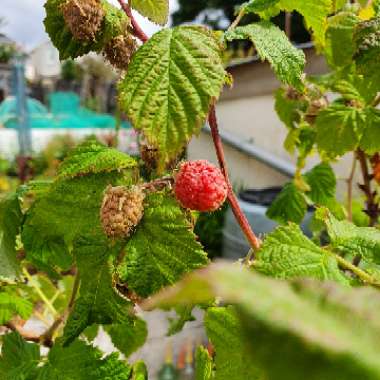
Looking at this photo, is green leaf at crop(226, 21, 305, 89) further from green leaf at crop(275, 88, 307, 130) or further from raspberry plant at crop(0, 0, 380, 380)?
green leaf at crop(275, 88, 307, 130)

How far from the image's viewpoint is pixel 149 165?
620mm

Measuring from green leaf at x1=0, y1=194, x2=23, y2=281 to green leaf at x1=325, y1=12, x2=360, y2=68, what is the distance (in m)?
0.57

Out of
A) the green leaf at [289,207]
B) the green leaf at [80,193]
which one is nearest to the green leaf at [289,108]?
the green leaf at [289,207]

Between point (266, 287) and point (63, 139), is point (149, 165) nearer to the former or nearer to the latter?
point (266, 287)

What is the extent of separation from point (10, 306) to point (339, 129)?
1.99 ft

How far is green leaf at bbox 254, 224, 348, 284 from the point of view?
0.52m

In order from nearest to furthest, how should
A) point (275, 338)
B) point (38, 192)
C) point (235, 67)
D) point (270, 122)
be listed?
point (275, 338)
point (38, 192)
point (235, 67)
point (270, 122)

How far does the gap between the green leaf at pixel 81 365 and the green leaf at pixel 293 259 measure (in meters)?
0.24

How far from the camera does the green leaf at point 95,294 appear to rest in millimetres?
583

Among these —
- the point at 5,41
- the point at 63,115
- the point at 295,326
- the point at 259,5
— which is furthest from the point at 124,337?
the point at 5,41

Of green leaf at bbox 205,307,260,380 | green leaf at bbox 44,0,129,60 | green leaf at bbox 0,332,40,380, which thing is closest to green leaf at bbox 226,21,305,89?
green leaf at bbox 44,0,129,60

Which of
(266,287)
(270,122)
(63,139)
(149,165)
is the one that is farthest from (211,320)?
(63,139)

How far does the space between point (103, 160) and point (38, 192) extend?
0.15 m

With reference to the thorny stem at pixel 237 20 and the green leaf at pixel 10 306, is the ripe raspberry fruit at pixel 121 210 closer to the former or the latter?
the thorny stem at pixel 237 20
